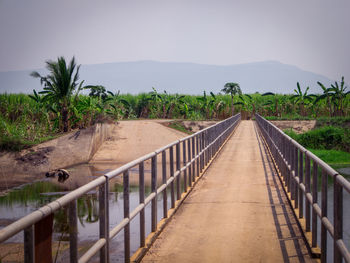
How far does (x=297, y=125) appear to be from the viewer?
41.8 m

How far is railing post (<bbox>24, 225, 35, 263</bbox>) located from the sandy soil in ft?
128

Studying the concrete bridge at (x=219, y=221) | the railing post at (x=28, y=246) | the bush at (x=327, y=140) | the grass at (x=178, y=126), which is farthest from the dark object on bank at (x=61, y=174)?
the bush at (x=327, y=140)

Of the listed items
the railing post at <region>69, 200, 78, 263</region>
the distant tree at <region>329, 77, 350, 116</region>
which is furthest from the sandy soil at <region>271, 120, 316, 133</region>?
the railing post at <region>69, 200, 78, 263</region>

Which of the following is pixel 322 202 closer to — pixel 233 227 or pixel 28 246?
pixel 233 227

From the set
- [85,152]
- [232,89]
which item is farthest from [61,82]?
[232,89]

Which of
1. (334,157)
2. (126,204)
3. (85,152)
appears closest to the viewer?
(126,204)

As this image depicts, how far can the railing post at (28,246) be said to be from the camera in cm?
270

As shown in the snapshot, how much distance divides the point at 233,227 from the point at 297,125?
120ft

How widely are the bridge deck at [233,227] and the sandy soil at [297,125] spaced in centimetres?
3046

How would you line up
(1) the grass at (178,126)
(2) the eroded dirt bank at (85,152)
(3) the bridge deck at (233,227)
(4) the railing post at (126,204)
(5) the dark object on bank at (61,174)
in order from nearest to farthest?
(4) the railing post at (126,204), (3) the bridge deck at (233,227), (5) the dark object on bank at (61,174), (2) the eroded dirt bank at (85,152), (1) the grass at (178,126)

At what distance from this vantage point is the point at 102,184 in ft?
13.8

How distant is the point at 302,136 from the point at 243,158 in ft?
48.0

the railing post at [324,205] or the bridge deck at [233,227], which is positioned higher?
the railing post at [324,205]

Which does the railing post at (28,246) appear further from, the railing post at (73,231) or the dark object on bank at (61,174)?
the dark object on bank at (61,174)
